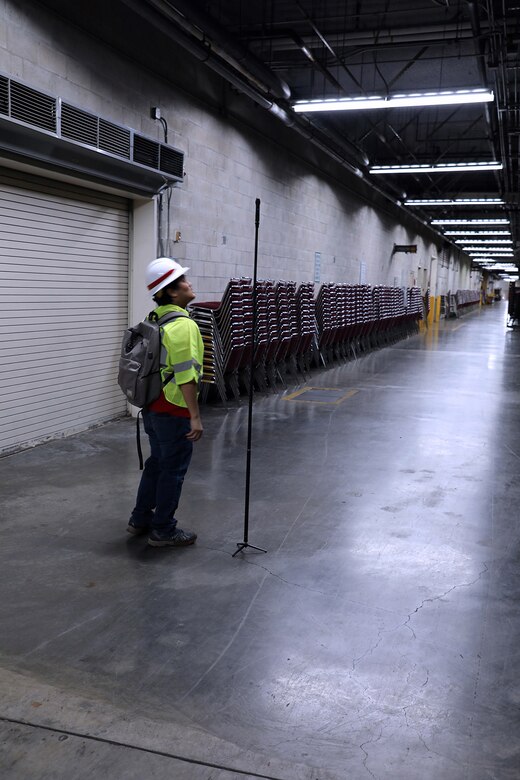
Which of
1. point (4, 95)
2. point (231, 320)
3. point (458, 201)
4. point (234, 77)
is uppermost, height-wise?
point (458, 201)

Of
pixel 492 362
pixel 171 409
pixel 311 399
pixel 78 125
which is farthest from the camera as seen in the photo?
pixel 492 362

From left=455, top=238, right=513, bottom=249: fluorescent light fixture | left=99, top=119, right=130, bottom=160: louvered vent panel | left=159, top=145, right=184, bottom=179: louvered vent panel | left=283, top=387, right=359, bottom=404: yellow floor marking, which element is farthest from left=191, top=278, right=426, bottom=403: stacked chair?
left=455, top=238, right=513, bottom=249: fluorescent light fixture

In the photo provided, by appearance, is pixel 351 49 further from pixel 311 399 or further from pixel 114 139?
pixel 114 139

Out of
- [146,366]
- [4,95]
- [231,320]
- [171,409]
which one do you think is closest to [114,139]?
[4,95]

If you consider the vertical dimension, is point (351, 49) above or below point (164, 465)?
above

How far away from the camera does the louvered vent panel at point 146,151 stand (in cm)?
680

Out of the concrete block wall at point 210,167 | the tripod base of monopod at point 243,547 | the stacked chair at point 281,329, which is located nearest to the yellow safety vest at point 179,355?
the stacked chair at point 281,329

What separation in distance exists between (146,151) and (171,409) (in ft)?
13.8

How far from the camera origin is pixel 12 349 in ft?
19.4

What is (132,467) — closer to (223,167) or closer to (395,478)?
(395,478)

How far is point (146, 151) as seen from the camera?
274 inches

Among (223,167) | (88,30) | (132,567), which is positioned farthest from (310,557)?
(223,167)

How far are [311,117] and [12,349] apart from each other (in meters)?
7.89

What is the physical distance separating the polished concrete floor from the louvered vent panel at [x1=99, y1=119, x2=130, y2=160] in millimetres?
2835
